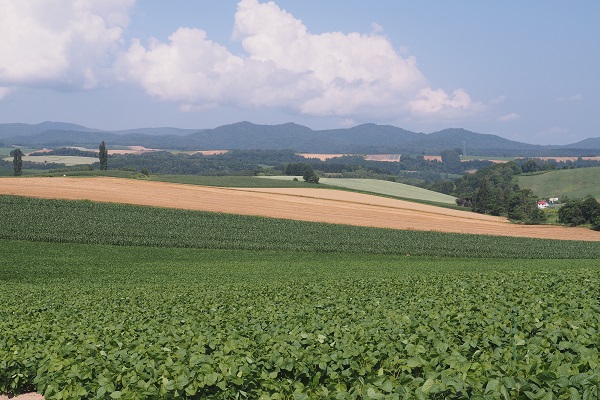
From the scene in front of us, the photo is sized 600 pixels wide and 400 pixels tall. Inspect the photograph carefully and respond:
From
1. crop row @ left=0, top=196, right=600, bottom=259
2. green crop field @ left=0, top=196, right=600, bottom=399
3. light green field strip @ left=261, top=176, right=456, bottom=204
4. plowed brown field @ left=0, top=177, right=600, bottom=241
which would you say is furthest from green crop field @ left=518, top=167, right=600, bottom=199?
green crop field @ left=0, top=196, right=600, bottom=399

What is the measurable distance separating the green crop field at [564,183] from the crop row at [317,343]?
5900 inches

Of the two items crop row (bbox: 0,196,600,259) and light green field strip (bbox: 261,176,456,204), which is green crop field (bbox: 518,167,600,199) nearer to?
light green field strip (bbox: 261,176,456,204)


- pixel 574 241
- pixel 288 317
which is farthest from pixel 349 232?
pixel 288 317

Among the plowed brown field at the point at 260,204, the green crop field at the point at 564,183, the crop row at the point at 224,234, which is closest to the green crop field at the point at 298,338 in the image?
the crop row at the point at 224,234

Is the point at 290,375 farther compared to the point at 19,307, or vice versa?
the point at 19,307

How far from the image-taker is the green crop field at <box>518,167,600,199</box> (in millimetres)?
159625

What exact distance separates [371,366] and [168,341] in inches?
178

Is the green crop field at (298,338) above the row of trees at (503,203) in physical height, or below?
above

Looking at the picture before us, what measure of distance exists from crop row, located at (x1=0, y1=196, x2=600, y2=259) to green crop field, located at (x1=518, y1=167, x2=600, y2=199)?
101 meters

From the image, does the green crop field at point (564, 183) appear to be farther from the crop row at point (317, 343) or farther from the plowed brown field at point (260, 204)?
the crop row at point (317, 343)

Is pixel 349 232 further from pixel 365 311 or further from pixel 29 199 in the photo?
pixel 365 311

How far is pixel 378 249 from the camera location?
54.8 metres

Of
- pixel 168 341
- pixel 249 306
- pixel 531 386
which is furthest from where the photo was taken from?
pixel 249 306

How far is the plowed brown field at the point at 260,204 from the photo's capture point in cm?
7131
